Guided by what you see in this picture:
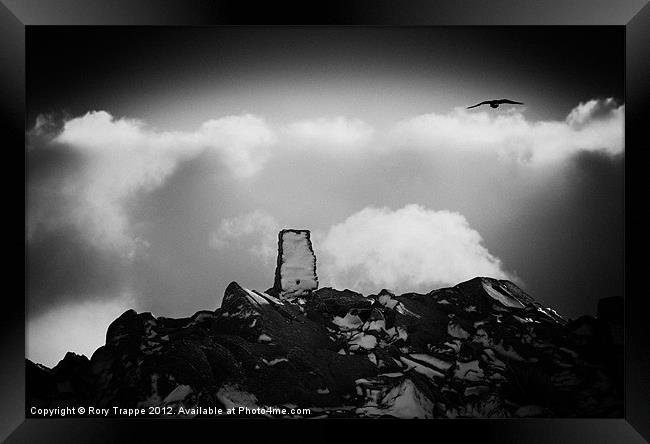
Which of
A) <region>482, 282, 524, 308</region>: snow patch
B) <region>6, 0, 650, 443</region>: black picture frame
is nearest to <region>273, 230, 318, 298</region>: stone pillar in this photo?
<region>6, 0, 650, 443</region>: black picture frame

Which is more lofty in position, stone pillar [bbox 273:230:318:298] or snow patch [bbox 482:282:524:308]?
stone pillar [bbox 273:230:318:298]

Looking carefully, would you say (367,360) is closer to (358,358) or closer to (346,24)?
(358,358)

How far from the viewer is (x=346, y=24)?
8.47ft

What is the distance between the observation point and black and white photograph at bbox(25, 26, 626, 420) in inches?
105

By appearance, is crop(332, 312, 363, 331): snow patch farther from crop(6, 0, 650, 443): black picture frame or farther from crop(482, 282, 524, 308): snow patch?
crop(482, 282, 524, 308): snow patch

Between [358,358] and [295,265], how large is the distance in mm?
522

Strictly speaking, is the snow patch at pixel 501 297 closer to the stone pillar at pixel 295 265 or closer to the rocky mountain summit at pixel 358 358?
the rocky mountain summit at pixel 358 358

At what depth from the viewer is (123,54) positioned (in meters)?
2.70

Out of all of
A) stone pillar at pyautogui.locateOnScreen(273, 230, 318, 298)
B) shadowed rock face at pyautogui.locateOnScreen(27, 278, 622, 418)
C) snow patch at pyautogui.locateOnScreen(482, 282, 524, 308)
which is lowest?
shadowed rock face at pyautogui.locateOnScreen(27, 278, 622, 418)

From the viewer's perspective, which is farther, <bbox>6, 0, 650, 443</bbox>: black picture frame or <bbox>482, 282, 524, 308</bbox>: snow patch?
<bbox>482, 282, 524, 308</bbox>: snow patch

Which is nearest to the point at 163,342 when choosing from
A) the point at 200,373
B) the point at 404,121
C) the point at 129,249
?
the point at 200,373

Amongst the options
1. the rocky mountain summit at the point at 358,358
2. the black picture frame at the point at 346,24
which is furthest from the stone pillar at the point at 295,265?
the black picture frame at the point at 346,24

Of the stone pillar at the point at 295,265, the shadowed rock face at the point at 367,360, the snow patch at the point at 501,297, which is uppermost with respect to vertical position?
the stone pillar at the point at 295,265

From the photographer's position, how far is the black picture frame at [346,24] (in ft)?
8.29
